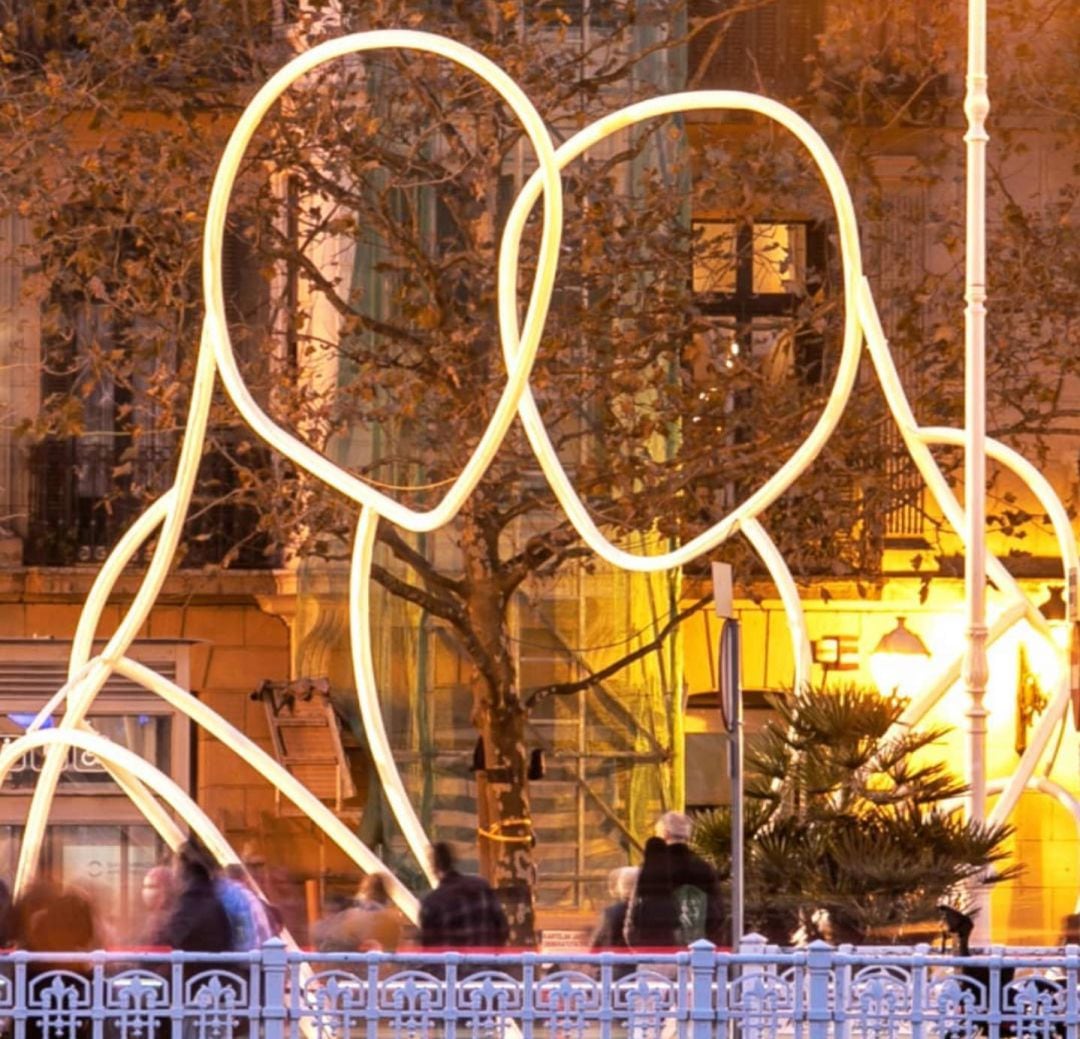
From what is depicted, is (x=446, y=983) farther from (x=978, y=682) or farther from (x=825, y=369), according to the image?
(x=825, y=369)

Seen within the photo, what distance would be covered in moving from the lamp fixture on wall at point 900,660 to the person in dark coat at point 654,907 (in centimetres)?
994

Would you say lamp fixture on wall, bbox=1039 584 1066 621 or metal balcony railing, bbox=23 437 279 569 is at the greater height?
metal balcony railing, bbox=23 437 279 569

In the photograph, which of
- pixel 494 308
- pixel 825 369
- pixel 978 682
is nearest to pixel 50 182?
pixel 494 308

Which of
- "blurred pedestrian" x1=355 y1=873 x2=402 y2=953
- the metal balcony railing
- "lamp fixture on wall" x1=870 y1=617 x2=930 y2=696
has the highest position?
the metal balcony railing

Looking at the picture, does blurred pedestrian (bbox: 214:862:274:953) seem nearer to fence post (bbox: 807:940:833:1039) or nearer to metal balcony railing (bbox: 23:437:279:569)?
fence post (bbox: 807:940:833:1039)

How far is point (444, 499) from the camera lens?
18.8 metres

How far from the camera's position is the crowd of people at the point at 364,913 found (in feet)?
53.9

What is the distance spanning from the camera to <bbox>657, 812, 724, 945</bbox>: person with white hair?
678 inches

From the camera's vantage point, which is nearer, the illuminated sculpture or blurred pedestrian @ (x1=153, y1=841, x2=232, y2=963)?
blurred pedestrian @ (x1=153, y1=841, x2=232, y2=963)

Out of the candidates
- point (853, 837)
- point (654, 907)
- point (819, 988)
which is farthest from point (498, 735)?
point (819, 988)

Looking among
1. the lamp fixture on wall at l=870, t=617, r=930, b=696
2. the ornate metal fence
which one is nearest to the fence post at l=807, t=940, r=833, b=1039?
the ornate metal fence

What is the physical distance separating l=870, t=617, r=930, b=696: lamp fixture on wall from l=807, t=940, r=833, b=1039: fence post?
521 inches

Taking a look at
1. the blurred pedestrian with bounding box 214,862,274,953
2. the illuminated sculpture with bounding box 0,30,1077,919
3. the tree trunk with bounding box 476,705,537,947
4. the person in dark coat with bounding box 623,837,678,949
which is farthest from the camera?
the tree trunk with bounding box 476,705,537,947

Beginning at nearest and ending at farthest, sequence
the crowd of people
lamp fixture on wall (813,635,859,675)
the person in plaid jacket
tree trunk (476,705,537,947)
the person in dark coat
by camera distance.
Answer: the crowd of people → the person in dark coat → the person in plaid jacket → tree trunk (476,705,537,947) → lamp fixture on wall (813,635,859,675)
